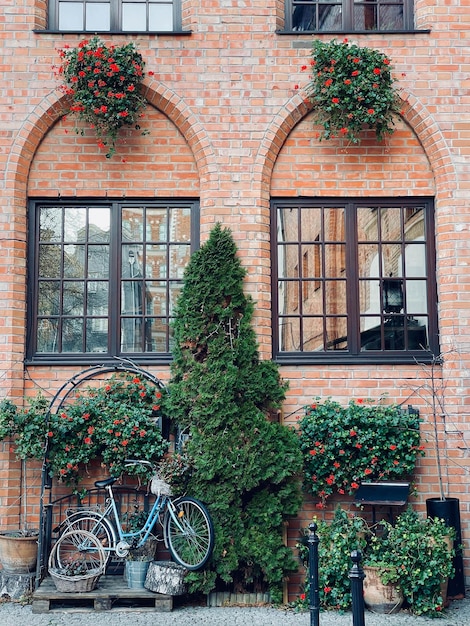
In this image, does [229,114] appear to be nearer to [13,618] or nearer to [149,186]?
[149,186]

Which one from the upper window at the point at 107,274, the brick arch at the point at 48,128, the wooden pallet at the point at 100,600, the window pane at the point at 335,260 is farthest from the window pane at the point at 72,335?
the window pane at the point at 335,260

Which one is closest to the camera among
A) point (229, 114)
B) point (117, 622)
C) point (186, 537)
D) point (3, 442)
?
point (117, 622)

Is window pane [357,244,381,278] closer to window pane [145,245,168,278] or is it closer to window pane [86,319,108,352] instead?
window pane [145,245,168,278]

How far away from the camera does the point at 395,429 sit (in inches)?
319

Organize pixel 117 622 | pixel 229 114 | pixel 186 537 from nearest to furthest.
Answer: pixel 117 622 < pixel 186 537 < pixel 229 114

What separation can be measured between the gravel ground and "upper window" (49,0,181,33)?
634cm

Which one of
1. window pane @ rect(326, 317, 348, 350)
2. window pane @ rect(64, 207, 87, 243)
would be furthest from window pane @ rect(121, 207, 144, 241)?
window pane @ rect(326, 317, 348, 350)

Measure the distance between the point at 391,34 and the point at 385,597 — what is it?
19.9 feet

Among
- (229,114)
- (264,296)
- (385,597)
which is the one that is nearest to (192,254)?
(264,296)

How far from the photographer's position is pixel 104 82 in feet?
27.2

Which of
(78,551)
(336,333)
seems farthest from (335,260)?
(78,551)

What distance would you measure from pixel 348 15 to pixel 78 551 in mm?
6711

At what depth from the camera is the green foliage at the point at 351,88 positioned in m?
8.39

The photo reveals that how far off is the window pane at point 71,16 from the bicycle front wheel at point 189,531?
5528 mm
